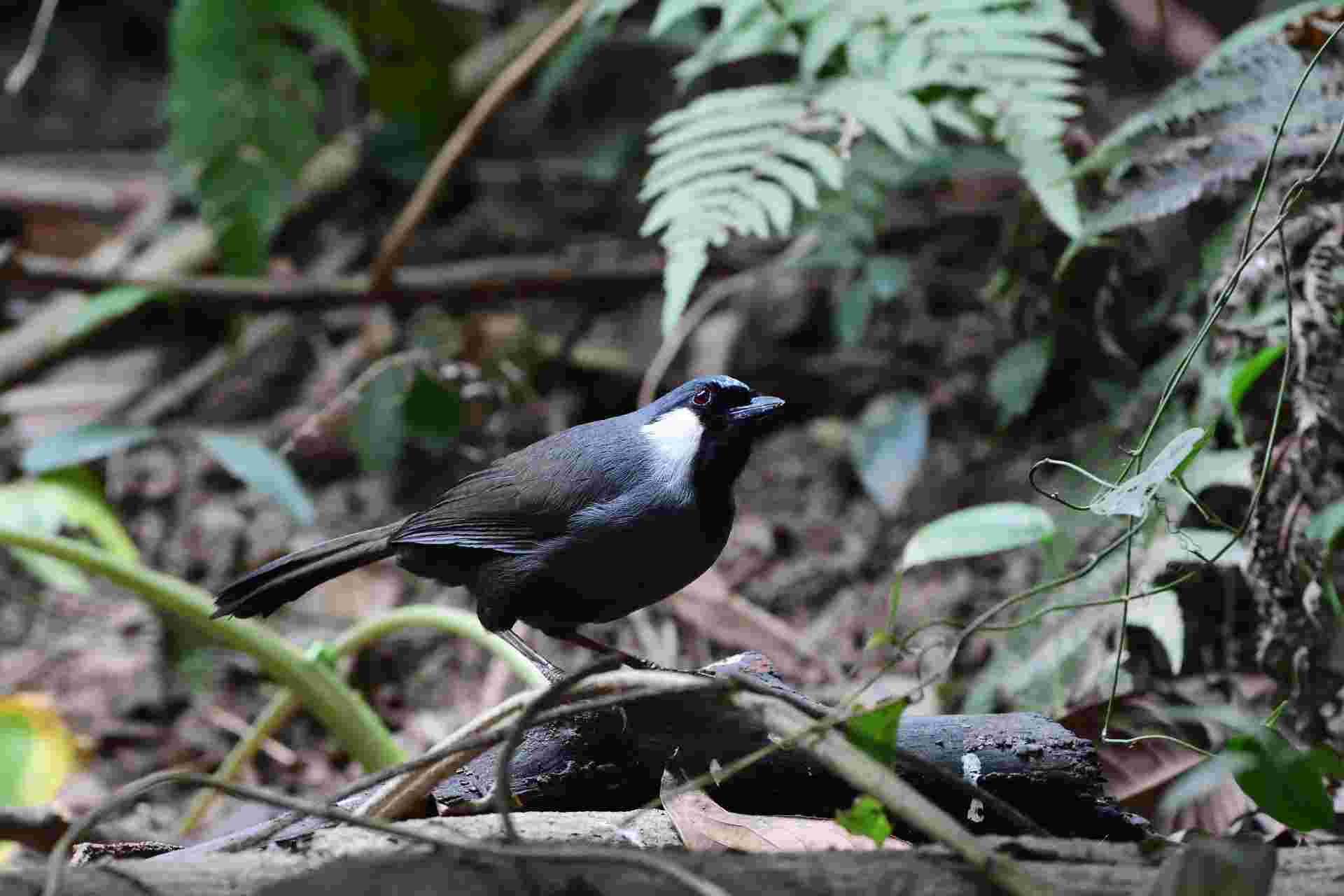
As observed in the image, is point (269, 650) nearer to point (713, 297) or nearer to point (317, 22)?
point (713, 297)

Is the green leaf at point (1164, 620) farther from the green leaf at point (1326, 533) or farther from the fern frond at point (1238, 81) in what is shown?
the fern frond at point (1238, 81)

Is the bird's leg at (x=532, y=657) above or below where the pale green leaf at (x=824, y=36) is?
below

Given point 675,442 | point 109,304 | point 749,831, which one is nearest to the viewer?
point 749,831

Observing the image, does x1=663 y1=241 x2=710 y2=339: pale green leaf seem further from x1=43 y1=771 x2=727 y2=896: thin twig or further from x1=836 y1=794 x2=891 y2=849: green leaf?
x1=43 y1=771 x2=727 y2=896: thin twig

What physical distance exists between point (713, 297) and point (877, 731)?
11.6 ft

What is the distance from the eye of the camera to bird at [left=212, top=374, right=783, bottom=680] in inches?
116

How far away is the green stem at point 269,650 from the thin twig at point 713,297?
160cm

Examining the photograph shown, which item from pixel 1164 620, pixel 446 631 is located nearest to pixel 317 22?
pixel 446 631

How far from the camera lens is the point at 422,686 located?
4977 mm

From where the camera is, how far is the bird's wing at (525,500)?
3.06m

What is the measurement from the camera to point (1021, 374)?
14.3 ft

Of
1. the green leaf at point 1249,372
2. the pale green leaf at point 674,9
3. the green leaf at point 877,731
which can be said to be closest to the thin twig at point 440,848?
the green leaf at point 877,731

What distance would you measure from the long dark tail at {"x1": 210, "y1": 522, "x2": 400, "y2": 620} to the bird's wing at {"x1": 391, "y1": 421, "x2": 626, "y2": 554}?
0.33ft

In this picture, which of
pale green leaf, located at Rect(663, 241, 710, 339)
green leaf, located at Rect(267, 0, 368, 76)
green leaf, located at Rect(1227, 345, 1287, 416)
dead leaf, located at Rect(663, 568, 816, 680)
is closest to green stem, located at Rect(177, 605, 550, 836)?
pale green leaf, located at Rect(663, 241, 710, 339)
